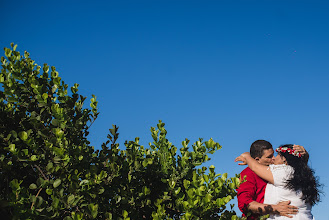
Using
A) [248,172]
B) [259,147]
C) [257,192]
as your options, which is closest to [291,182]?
[257,192]

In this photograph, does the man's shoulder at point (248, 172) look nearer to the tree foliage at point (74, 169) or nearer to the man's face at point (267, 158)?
the man's face at point (267, 158)

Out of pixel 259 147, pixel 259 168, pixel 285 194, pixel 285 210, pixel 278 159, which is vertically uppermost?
pixel 259 147

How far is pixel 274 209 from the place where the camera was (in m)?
5.90

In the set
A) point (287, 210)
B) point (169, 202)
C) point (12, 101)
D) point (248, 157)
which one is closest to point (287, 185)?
point (287, 210)

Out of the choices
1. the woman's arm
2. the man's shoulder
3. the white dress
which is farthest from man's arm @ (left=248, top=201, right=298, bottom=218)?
the man's shoulder

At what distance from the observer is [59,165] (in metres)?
4.92

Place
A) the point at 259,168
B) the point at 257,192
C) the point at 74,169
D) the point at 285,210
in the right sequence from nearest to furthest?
the point at 74,169, the point at 285,210, the point at 259,168, the point at 257,192

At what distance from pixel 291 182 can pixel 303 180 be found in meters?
0.22

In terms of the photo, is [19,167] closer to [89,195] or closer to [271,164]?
[89,195]

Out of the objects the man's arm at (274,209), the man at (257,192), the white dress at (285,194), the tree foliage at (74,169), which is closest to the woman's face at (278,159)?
the man at (257,192)

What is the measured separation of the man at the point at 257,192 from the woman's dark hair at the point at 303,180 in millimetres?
344

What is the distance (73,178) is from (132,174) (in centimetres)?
111

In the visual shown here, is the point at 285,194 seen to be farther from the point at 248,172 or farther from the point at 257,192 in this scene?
the point at 248,172

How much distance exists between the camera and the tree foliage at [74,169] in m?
4.80
